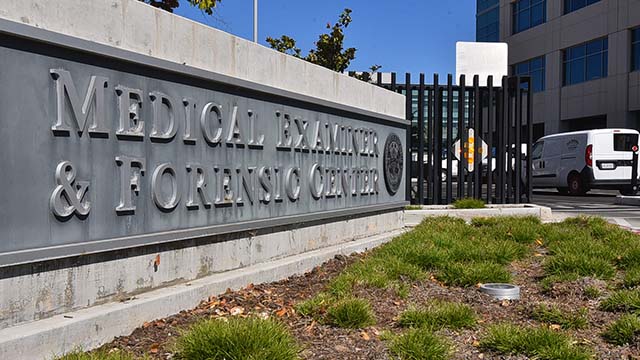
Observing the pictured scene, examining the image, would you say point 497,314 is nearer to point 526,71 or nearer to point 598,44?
point 598,44

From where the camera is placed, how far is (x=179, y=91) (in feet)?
16.5

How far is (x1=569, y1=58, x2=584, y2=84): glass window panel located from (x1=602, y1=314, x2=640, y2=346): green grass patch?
39.1 m

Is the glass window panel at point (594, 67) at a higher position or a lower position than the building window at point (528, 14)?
lower

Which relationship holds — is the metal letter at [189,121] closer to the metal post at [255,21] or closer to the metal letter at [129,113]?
the metal letter at [129,113]

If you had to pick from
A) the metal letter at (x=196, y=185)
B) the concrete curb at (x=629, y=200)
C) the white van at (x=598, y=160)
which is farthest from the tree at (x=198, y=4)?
the white van at (x=598, y=160)

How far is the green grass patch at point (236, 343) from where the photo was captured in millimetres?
3637

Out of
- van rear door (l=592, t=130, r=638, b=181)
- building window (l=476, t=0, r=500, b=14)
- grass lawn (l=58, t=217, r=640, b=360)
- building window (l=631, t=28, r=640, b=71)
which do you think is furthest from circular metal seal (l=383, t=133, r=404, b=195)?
building window (l=476, t=0, r=500, b=14)

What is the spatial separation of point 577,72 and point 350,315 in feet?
133

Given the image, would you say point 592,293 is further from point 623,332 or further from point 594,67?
point 594,67

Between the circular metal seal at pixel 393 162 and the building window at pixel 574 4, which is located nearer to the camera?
the circular metal seal at pixel 393 162

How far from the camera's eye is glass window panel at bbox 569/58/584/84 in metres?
40.6

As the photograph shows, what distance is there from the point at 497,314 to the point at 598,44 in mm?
38310

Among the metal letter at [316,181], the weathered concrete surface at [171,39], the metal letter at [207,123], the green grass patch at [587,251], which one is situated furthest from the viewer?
the metal letter at [316,181]

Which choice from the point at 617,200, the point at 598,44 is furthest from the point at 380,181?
the point at 598,44
